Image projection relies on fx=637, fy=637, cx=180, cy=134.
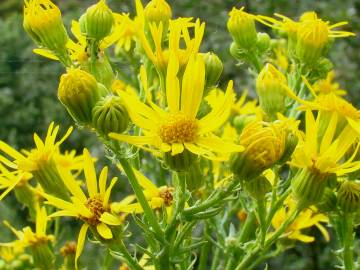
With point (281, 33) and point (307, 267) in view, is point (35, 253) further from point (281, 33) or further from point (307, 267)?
point (307, 267)

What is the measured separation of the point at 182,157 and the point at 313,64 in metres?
0.71

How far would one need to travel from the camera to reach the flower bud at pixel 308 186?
1.38m

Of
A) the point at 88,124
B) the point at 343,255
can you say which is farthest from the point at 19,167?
the point at 343,255

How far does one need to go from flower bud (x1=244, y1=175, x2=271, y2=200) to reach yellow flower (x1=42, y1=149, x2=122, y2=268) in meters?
0.29

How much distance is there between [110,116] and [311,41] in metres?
0.74

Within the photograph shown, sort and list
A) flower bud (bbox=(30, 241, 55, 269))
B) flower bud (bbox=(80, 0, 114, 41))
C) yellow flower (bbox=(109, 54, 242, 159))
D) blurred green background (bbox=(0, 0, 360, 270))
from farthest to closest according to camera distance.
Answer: blurred green background (bbox=(0, 0, 360, 270))
flower bud (bbox=(30, 241, 55, 269))
flower bud (bbox=(80, 0, 114, 41))
yellow flower (bbox=(109, 54, 242, 159))

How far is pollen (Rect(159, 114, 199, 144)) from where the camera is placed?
1.24 meters

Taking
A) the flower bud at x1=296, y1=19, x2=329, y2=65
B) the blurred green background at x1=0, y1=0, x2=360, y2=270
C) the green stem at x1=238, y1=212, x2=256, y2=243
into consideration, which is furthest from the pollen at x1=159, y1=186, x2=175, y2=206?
the blurred green background at x1=0, y1=0, x2=360, y2=270

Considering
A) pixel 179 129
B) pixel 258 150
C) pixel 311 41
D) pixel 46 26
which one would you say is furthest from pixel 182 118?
pixel 311 41

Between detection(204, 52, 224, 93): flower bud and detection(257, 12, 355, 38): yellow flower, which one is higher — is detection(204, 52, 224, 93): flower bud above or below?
below

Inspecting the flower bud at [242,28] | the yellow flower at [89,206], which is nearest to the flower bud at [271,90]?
the flower bud at [242,28]

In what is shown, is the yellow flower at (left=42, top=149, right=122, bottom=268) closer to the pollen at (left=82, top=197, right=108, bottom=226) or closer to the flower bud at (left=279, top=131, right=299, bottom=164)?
the pollen at (left=82, top=197, right=108, bottom=226)


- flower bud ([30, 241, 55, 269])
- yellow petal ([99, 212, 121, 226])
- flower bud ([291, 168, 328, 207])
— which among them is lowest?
flower bud ([30, 241, 55, 269])

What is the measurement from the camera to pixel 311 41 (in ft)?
5.73
